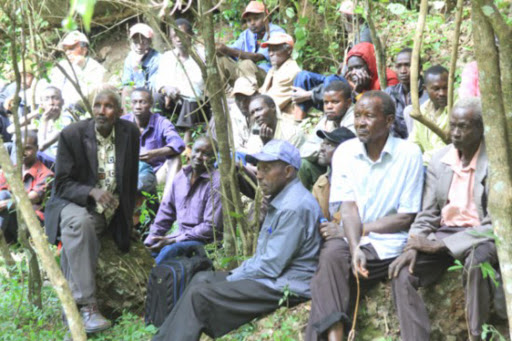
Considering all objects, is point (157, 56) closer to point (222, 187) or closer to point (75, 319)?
point (222, 187)

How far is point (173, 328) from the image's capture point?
4.83m

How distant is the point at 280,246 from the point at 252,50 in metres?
5.31

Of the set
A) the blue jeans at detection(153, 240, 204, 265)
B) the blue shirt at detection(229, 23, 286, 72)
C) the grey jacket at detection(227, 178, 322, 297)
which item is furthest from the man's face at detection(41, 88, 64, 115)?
the grey jacket at detection(227, 178, 322, 297)

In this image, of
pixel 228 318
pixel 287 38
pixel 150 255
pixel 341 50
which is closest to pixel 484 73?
pixel 228 318

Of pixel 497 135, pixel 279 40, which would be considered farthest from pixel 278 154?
pixel 279 40

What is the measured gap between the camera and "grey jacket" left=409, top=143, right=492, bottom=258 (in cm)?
435

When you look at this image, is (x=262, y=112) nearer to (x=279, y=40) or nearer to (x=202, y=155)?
(x=202, y=155)

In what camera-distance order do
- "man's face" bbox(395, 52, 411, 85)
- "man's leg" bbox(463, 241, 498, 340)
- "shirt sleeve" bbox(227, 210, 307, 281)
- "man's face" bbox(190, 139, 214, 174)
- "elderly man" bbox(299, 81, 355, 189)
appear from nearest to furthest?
"man's leg" bbox(463, 241, 498, 340), "shirt sleeve" bbox(227, 210, 307, 281), "elderly man" bbox(299, 81, 355, 189), "man's face" bbox(190, 139, 214, 174), "man's face" bbox(395, 52, 411, 85)

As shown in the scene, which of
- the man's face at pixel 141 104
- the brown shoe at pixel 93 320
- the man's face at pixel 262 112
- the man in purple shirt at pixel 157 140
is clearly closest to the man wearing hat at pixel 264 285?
the brown shoe at pixel 93 320

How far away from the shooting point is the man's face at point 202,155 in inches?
261

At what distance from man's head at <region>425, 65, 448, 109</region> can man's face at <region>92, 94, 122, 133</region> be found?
8.94ft

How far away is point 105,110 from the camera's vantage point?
5.94m

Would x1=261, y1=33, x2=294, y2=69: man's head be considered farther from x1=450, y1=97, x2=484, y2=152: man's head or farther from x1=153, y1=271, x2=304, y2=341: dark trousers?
x1=153, y1=271, x2=304, y2=341: dark trousers

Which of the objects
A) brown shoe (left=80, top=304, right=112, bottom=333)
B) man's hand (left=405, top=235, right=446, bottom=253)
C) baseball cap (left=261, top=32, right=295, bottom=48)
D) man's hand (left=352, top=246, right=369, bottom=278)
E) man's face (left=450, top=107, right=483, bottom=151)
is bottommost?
brown shoe (left=80, top=304, right=112, bottom=333)
